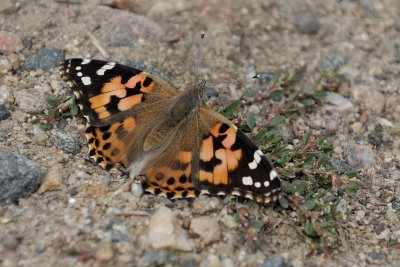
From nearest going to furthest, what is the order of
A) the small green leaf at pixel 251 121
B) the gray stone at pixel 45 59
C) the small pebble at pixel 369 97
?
1. the small green leaf at pixel 251 121
2. the gray stone at pixel 45 59
3. the small pebble at pixel 369 97

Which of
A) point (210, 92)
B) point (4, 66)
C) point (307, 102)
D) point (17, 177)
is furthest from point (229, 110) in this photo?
point (4, 66)

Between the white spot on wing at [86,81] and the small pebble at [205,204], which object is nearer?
the small pebble at [205,204]

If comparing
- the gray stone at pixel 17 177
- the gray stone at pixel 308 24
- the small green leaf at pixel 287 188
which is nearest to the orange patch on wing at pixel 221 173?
the small green leaf at pixel 287 188

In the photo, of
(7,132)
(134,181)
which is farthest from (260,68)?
(7,132)

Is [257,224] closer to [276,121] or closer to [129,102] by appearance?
[276,121]

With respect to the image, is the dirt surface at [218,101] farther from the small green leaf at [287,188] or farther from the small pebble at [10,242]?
the small green leaf at [287,188]

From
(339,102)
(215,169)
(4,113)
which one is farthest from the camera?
(339,102)

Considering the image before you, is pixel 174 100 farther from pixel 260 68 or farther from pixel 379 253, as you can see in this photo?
pixel 379 253
